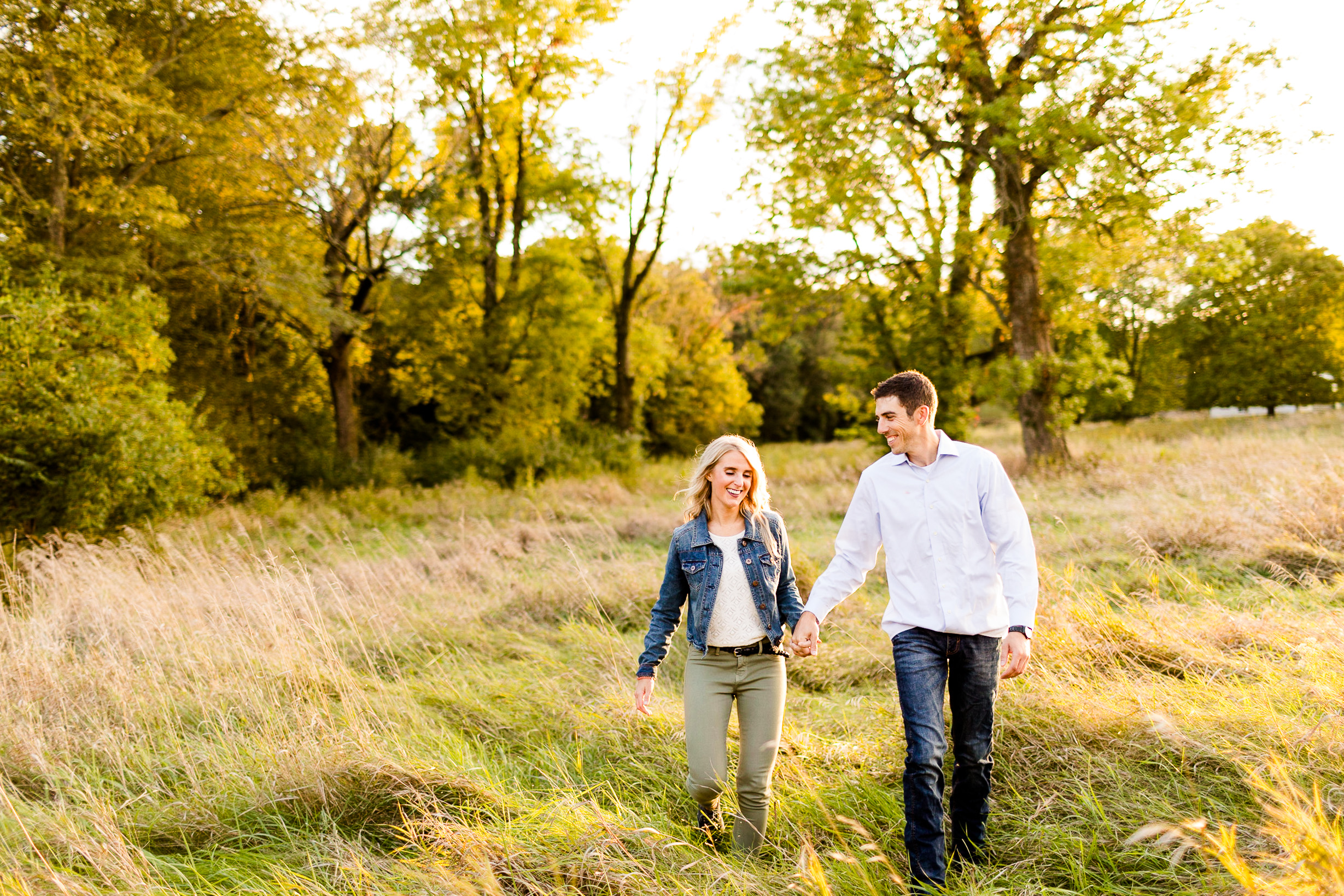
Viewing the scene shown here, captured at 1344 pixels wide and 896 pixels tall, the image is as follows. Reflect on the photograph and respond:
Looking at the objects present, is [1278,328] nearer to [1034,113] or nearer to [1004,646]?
[1034,113]

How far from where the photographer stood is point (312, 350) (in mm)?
21438

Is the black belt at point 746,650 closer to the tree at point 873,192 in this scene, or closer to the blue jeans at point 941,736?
the blue jeans at point 941,736

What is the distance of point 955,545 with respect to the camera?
3.11m

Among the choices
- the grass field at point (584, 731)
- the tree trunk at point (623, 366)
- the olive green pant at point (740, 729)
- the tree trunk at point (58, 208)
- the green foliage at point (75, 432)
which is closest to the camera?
the grass field at point (584, 731)

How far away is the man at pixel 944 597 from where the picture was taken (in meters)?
2.94

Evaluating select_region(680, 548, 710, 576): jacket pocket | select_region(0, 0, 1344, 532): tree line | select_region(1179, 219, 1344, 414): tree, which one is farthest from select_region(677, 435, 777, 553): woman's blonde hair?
select_region(1179, 219, 1344, 414): tree

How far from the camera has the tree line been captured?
456 inches

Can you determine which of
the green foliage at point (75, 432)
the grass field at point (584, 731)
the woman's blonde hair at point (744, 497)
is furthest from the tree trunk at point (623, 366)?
the woman's blonde hair at point (744, 497)

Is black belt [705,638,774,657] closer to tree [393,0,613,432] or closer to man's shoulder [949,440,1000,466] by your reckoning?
man's shoulder [949,440,1000,466]

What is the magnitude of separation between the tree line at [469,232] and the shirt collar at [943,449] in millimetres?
10423

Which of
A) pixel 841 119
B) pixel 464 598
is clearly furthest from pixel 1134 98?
pixel 464 598

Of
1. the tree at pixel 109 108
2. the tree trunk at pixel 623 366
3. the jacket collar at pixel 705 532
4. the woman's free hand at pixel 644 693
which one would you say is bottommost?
the woman's free hand at pixel 644 693

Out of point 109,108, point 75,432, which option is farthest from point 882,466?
point 109,108

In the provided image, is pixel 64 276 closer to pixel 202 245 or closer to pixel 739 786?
pixel 202 245
